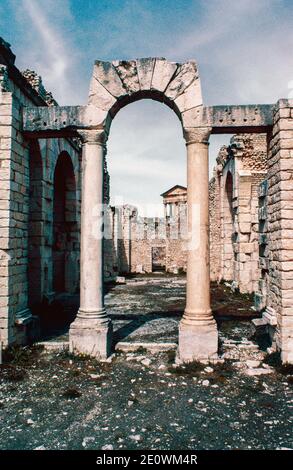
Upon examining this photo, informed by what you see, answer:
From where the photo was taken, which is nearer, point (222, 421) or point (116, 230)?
point (222, 421)

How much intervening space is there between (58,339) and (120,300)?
4.64 m

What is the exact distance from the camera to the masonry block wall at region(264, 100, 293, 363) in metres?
5.09

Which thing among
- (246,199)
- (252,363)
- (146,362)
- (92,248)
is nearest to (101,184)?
(92,248)

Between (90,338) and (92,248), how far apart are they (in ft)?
4.86

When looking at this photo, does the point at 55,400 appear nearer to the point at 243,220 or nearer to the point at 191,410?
the point at 191,410

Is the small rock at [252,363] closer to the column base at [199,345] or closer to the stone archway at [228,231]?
the column base at [199,345]

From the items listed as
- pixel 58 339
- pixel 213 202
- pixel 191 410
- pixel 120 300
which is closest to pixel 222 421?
pixel 191 410

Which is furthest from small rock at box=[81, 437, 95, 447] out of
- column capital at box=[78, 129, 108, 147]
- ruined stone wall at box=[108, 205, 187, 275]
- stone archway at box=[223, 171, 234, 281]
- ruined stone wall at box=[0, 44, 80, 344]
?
ruined stone wall at box=[108, 205, 187, 275]

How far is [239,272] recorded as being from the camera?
11594mm

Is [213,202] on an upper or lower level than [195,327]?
upper

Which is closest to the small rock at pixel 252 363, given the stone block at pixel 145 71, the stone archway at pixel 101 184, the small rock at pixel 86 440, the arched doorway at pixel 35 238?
the stone archway at pixel 101 184

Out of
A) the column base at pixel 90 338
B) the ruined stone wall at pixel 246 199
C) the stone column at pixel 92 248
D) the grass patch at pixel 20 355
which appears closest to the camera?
the grass patch at pixel 20 355

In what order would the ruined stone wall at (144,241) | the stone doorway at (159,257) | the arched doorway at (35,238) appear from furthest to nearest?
the stone doorway at (159,257)
the ruined stone wall at (144,241)
the arched doorway at (35,238)

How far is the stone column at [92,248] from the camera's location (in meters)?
5.51
